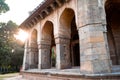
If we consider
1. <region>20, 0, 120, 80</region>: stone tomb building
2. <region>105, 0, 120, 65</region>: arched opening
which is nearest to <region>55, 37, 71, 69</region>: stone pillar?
<region>20, 0, 120, 80</region>: stone tomb building

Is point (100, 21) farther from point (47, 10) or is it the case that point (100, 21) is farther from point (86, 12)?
point (47, 10)

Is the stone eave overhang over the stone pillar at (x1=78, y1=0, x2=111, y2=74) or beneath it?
over

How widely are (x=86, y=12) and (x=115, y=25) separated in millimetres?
4420

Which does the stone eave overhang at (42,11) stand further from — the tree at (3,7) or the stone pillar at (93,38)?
the tree at (3,7)

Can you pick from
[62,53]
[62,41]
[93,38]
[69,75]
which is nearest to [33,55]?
[62,53]

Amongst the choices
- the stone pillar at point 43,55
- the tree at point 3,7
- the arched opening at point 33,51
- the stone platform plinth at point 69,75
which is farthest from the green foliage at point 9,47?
the stone platform plinth at point 69,75

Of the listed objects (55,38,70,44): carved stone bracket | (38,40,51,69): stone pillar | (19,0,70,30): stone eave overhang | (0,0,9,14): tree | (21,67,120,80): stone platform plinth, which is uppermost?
(0,0,9,14): tree

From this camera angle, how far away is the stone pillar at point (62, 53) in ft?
25.7

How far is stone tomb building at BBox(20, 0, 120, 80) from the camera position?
17.6ft

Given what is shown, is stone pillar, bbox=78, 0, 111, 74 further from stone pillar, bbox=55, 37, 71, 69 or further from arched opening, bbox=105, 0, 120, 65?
arched opening, bbox=105, 0, 120, 65

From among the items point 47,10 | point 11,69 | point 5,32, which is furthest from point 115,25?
point 11,69

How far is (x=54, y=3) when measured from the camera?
8586 mm

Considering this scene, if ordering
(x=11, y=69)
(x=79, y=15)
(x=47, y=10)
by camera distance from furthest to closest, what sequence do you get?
1. (x=11, y=69)
2. (x=47, y=10)
3. (x=79, y=15)

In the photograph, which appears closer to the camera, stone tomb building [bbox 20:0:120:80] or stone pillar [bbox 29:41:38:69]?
stone tomb building [bbox 20:0:120:80]
